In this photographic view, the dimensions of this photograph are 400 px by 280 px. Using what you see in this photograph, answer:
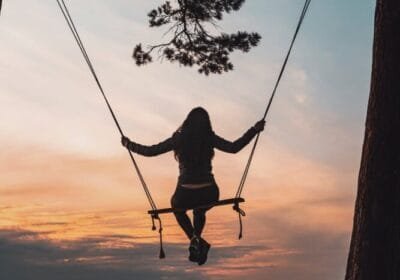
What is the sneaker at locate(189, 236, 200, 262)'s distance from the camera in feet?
26.2

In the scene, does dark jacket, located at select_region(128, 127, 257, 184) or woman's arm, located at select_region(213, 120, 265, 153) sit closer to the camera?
dark jacket, located at select_region(128, 127, 257, 184)

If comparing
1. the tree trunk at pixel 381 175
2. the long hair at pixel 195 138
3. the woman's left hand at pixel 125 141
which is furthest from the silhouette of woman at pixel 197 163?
the tree trunk at pixel 381 175

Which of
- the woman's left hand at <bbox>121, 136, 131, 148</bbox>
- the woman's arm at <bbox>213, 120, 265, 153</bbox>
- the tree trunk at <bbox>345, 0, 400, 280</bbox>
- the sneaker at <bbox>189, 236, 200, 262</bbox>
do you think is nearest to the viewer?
the tree trunk at <bbox>345, 0, 400, 280</bbox>

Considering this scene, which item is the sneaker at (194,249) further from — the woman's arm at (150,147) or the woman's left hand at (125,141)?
the woman's left hand at (125,141)

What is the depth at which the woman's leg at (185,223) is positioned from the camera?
821cm

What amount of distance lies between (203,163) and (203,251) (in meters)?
0.98

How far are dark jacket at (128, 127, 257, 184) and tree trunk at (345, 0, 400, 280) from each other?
170 centimetres

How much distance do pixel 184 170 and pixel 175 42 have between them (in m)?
3.20

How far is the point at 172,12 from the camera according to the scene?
35.5 feet

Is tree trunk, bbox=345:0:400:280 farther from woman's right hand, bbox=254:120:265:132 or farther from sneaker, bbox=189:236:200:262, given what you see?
sneaker, bbox=189:236:200:262

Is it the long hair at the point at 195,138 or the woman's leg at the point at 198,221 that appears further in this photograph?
the woman's leg at the point at 198,221

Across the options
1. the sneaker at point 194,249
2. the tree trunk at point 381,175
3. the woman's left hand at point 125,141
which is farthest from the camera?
the woman's left hand at point 125,141

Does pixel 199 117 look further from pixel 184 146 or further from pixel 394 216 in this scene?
pixel 394 216

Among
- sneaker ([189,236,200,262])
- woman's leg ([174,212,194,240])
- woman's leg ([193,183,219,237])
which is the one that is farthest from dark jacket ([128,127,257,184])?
sneaker ([189,236,200,262])
